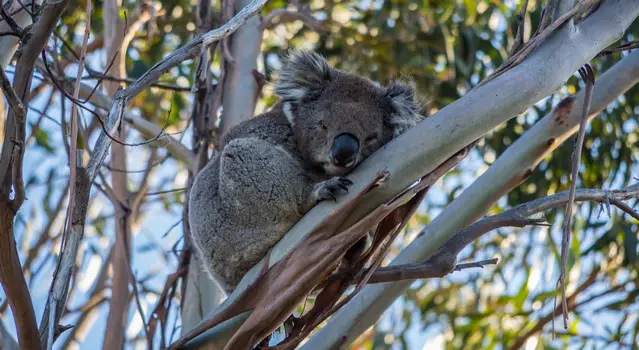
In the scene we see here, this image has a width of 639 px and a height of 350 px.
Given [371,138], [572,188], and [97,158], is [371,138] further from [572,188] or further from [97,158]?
[97,158]

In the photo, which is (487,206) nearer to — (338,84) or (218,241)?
(338,84)

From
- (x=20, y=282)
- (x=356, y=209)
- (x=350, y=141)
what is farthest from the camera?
(x=350, y=141)

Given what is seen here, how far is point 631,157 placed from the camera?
5391 millimetres

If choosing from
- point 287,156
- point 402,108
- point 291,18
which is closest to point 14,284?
point 287,156

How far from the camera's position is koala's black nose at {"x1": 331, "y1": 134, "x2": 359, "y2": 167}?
2.63 metres

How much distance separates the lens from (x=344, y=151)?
8.67ft

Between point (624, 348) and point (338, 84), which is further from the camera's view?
point (624, 348)

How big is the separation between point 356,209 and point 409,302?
498 cm

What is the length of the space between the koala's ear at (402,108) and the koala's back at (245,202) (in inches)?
16.5

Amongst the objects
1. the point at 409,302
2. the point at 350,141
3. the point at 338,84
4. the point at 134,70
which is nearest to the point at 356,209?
the point at 350,141

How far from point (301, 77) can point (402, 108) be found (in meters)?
0.44

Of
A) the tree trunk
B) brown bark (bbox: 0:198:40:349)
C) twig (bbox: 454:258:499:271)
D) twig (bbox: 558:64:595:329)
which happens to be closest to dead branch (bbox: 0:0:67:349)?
brown bark (bbox: 0:198:40:349)

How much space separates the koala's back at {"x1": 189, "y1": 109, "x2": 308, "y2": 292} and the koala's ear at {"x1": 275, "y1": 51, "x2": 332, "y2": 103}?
0.75 feet

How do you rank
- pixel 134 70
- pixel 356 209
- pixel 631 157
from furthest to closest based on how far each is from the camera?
pixel 631 157 < pixel 134 70 < pixel 356 209
